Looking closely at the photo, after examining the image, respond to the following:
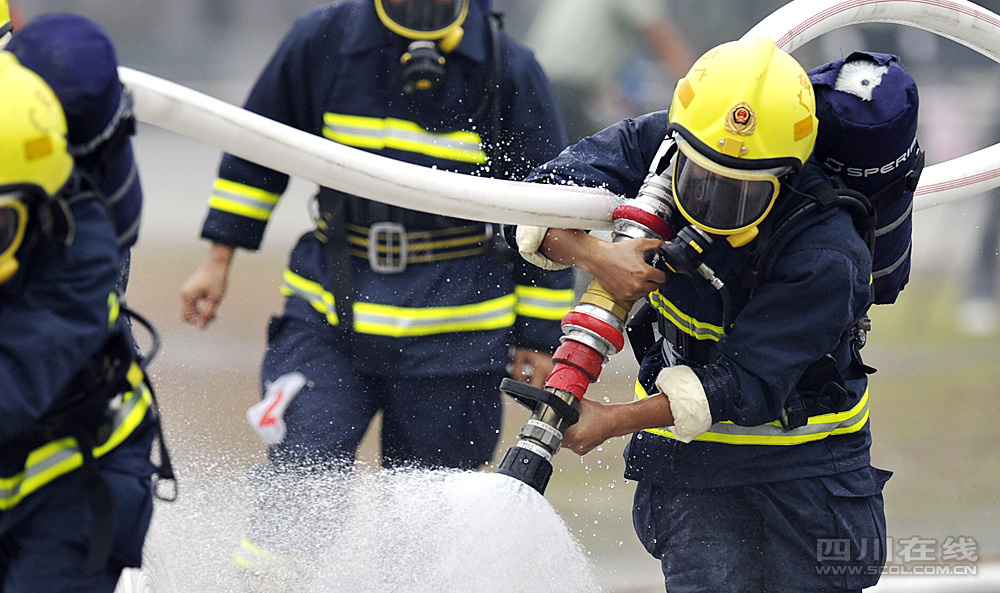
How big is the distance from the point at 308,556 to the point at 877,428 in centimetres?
338

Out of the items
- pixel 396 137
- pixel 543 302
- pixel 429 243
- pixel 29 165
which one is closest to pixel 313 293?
pixel 429 243

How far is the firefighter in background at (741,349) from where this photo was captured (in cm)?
284

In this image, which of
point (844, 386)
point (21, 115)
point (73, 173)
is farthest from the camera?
point (844, 386)

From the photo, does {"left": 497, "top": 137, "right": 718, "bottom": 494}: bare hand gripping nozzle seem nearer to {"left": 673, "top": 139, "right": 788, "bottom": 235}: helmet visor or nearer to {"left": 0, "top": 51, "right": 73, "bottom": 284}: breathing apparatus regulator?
{"left": 673, "top": 139, "right": 788, "bottom": 235}: helmet visor

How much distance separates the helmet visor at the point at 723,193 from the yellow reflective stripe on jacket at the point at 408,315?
1.20m

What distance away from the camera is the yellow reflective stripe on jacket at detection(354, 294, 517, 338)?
3900mm

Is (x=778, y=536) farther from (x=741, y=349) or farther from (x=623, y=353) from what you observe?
(x=623, y=353)

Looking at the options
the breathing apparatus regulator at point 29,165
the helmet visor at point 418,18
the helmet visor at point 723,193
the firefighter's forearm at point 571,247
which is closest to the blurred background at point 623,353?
the helmet visor at point 418,18

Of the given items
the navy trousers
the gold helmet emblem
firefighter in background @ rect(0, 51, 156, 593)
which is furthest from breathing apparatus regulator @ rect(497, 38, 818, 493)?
firefighter in background @ rect(0, 51, 156, 593)

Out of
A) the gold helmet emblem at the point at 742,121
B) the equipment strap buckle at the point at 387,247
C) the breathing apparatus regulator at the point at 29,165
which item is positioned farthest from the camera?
the equipment strap buckle at the point at 387,247

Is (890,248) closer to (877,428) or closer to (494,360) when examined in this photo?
(494,360)

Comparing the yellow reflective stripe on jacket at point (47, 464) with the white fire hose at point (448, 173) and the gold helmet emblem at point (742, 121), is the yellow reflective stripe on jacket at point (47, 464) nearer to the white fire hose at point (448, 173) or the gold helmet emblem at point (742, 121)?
the white fire hose at point (448, 173)

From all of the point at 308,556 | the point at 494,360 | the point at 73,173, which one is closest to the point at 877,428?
the point at 494,360

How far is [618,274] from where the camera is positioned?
3.01 m
